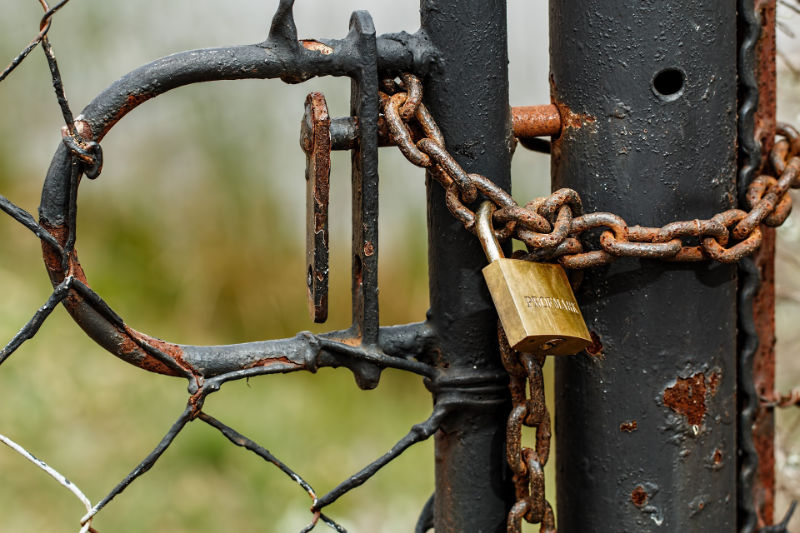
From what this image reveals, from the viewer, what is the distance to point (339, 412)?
7.03 ft

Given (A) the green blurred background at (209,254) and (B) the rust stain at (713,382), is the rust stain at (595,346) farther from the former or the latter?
(A) the green blurred background at (209,254)

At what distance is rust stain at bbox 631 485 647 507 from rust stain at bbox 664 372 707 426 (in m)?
0.08

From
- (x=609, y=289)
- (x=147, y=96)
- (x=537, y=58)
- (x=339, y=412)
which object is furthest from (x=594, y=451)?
(x=537, y=58)

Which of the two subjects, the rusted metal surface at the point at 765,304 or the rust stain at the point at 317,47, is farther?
the rusted metal surface at the point at 765,304

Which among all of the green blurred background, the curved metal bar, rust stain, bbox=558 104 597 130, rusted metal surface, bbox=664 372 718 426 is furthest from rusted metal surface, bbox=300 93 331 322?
the green blurred background

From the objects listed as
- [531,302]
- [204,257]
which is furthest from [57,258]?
[204,257]

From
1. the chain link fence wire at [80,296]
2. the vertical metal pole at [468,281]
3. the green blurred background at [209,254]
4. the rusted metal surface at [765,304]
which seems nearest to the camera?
the chain link fence wire at [80,296]

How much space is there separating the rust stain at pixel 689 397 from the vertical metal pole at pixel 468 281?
158 mm

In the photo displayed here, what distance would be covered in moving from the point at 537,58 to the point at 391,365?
1548 millimetres

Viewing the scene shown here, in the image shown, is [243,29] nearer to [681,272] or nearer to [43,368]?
[43,368]

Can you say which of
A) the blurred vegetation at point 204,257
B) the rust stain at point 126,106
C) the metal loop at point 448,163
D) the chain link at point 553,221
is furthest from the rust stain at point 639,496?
the blurred vegetation at point 204,257

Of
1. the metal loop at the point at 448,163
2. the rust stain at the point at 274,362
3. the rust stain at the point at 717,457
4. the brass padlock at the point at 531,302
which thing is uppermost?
the metal loop at the point at 448,163

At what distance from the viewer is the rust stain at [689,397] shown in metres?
0.79

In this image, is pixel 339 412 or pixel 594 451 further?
pixel 339 412
